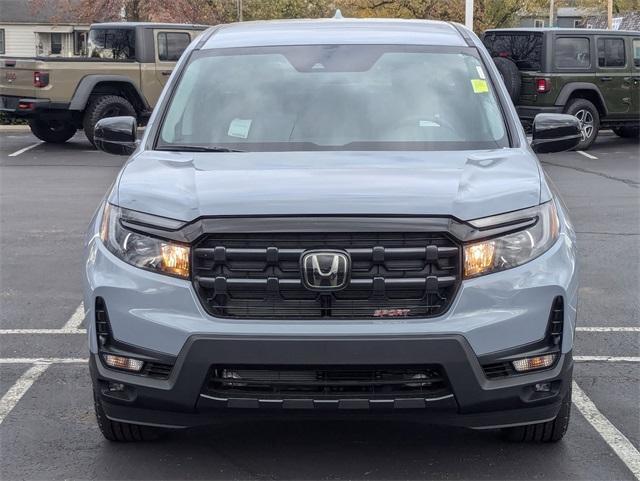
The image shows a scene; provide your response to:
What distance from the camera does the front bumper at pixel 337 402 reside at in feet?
13.8

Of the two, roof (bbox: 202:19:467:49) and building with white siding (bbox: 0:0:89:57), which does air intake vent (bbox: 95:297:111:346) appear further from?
building with white siding (bbox: 0:0:89:57)

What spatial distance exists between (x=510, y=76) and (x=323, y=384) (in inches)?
602

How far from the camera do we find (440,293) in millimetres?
4328

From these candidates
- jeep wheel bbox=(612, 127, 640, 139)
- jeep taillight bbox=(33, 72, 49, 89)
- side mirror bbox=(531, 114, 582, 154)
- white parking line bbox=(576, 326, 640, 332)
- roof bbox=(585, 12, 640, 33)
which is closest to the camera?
side mirror bbox=(531, 114, 582, 154)

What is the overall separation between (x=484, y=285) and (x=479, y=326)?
16cm

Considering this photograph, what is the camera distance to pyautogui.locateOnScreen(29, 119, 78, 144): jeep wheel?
20453 millimetres

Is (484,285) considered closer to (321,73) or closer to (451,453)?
(451,453)

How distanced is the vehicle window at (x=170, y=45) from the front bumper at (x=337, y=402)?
15.7 m

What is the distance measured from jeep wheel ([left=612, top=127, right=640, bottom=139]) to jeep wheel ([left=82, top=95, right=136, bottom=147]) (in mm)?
9414

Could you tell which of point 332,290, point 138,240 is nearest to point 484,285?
point 332,290

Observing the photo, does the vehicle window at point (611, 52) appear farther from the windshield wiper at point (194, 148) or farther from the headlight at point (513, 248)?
the headlight at point (513, 248)

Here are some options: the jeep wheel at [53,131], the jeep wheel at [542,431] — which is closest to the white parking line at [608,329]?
the jeep wheel at [542,431]

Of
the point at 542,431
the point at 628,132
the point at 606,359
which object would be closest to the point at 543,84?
the point at 628,132

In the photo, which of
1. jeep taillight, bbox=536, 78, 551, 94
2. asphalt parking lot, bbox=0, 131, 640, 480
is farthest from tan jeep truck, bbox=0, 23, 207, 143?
asphalt parking lot, bbox=0, 131, 640, 480
